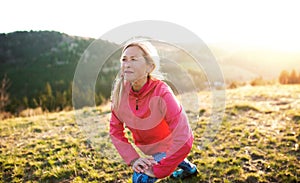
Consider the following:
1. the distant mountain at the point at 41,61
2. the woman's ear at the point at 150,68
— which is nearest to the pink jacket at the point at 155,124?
the woman's ear at the point at 150,68

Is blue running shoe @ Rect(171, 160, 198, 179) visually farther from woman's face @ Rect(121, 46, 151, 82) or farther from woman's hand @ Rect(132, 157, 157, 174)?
woman's face @ Rect(121, 46, 151, 82)

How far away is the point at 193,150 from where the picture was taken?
465cm

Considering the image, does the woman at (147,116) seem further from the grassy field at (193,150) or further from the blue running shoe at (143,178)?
the grassy field at (193,150)

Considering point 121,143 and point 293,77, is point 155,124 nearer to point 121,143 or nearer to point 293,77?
point 121,143

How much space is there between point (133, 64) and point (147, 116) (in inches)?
Answer: 21.2

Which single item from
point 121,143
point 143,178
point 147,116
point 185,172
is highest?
point 147,116

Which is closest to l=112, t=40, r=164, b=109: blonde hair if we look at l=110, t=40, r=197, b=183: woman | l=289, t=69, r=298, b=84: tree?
l=110, t=40, r=197, b=183: woman

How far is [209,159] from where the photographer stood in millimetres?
4281

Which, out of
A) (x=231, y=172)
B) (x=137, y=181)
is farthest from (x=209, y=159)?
(x=137, y=181)

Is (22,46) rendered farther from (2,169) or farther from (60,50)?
(2,169)

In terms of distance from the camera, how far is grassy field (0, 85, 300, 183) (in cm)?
385

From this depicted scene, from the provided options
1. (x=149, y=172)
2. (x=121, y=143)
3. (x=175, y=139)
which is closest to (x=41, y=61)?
(x=121, y=143)

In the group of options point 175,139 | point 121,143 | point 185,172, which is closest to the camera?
point 175,139

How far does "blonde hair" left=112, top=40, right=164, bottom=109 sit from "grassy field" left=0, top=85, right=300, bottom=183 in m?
1.38
